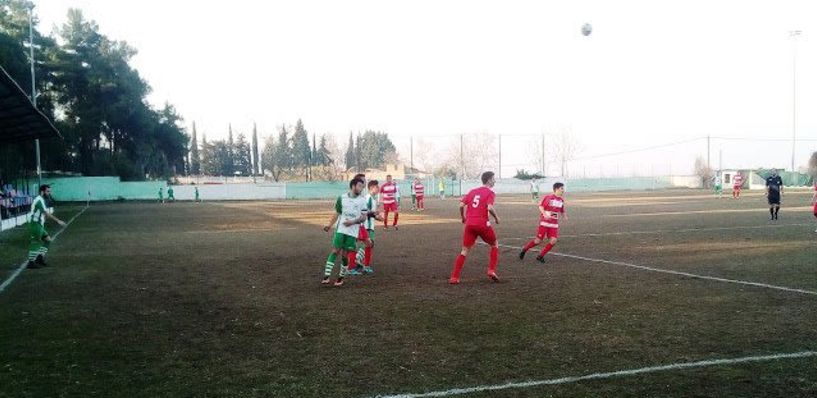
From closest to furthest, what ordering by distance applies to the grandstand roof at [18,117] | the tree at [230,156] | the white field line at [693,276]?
1. the white field line at [693,276]
2. the grandstand roof at [18,117]
3. the tree at [230,156]

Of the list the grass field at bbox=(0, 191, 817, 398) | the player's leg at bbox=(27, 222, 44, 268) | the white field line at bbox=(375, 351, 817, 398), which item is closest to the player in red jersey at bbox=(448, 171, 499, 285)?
the grass field at bbox=(0, 191, 817, 398)

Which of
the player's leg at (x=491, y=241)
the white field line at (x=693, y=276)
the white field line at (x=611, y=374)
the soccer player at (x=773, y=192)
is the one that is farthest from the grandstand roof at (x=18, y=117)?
the soccer player at (x=773, y=192)

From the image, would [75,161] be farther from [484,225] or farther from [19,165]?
[484,225]

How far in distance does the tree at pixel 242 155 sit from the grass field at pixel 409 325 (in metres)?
101

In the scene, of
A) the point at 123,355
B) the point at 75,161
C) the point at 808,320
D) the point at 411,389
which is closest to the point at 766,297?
the point at 808,320

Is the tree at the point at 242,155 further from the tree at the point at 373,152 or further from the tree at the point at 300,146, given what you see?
the tree at the point at 373,152

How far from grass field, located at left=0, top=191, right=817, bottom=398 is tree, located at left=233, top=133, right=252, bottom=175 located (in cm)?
10148

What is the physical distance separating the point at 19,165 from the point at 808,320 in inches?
1782

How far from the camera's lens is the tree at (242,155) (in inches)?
4459

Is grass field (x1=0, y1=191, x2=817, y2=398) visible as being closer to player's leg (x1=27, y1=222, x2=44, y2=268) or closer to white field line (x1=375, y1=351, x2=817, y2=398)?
white field line (x1=375, y1=351, x2=817, y2=398)

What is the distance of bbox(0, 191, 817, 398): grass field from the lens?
5.46 meters

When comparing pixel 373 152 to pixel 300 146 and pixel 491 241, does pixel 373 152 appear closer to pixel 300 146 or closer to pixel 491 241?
pixel 300 146

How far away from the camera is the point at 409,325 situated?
25.1 ft

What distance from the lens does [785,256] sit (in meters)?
13.5
